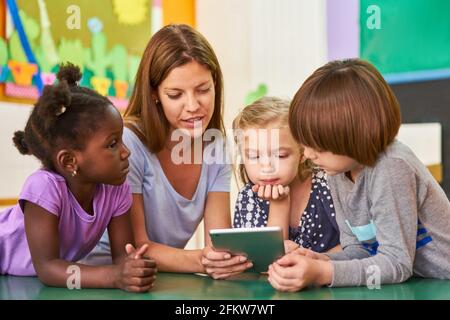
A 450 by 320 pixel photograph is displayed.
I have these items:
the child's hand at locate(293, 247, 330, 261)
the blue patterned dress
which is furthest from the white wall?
the child's hand at locate(293, 247, 330, 261)

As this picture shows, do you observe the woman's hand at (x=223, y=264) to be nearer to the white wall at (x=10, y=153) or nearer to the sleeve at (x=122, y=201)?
the sleeve at (x=122, y=201)

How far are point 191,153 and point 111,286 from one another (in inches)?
20.2

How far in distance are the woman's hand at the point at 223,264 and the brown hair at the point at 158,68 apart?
366mm

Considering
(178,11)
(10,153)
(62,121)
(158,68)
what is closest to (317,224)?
(158,68)

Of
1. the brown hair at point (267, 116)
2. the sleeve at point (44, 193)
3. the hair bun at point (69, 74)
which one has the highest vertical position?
the hair bun at point (69, 74)

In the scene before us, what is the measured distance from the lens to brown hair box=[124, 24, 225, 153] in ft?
4.22

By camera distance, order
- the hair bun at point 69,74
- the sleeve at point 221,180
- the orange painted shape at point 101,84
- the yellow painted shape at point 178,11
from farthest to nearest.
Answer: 1. the yellow painted shape at point 178,11
2. the orange painted shape at point 101,84
3. the sleeve at point 221,180
4. the hair bun at point 69,74

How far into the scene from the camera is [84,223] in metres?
1.07

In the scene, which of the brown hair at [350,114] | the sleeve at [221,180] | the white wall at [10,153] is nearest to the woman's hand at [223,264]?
the brown hair at [350,114]

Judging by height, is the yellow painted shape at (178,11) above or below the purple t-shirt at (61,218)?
above

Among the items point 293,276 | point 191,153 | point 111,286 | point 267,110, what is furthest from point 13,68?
point 293,276

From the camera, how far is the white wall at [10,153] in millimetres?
2146

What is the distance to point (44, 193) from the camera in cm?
100

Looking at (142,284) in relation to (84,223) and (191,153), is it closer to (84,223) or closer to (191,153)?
(84,223)
